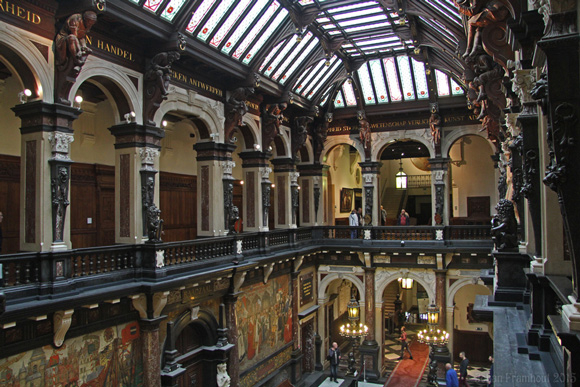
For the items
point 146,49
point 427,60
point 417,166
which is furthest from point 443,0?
point 417,166

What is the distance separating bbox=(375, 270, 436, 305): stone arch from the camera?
19297mm

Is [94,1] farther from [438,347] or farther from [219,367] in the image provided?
[438,347]

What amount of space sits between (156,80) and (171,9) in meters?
1.73

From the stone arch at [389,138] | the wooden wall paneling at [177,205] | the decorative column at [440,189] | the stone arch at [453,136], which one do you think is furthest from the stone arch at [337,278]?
the wooden wall paneling at [177,205]

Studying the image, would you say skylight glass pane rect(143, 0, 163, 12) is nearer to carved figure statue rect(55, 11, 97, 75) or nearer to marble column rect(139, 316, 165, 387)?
carved figure statue rect(55, 11, 97, 75)

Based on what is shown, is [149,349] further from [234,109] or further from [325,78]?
[325,78]

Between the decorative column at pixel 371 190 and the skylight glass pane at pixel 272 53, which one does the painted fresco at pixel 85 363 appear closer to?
the skylight glass pane at pixel 272 53

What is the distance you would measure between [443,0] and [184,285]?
31.4 feet

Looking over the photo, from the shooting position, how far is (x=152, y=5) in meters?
10.9

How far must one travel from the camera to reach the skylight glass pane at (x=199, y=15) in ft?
39.8

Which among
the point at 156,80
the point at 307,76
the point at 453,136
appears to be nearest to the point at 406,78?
the point at 453,136

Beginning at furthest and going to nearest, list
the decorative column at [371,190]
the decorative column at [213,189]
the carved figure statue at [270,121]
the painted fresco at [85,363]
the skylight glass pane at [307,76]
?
1. the decorative column at [371,190]
2. the skylight glass pane at [307,76]
3. the carved figure statue at [270,121]
4. the decorative column at [213,189]
5. the painted fresco at [85,363]

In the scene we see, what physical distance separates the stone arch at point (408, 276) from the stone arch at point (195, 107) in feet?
32.7

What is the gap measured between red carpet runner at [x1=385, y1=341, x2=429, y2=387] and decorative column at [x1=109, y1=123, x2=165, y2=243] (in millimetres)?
12507
